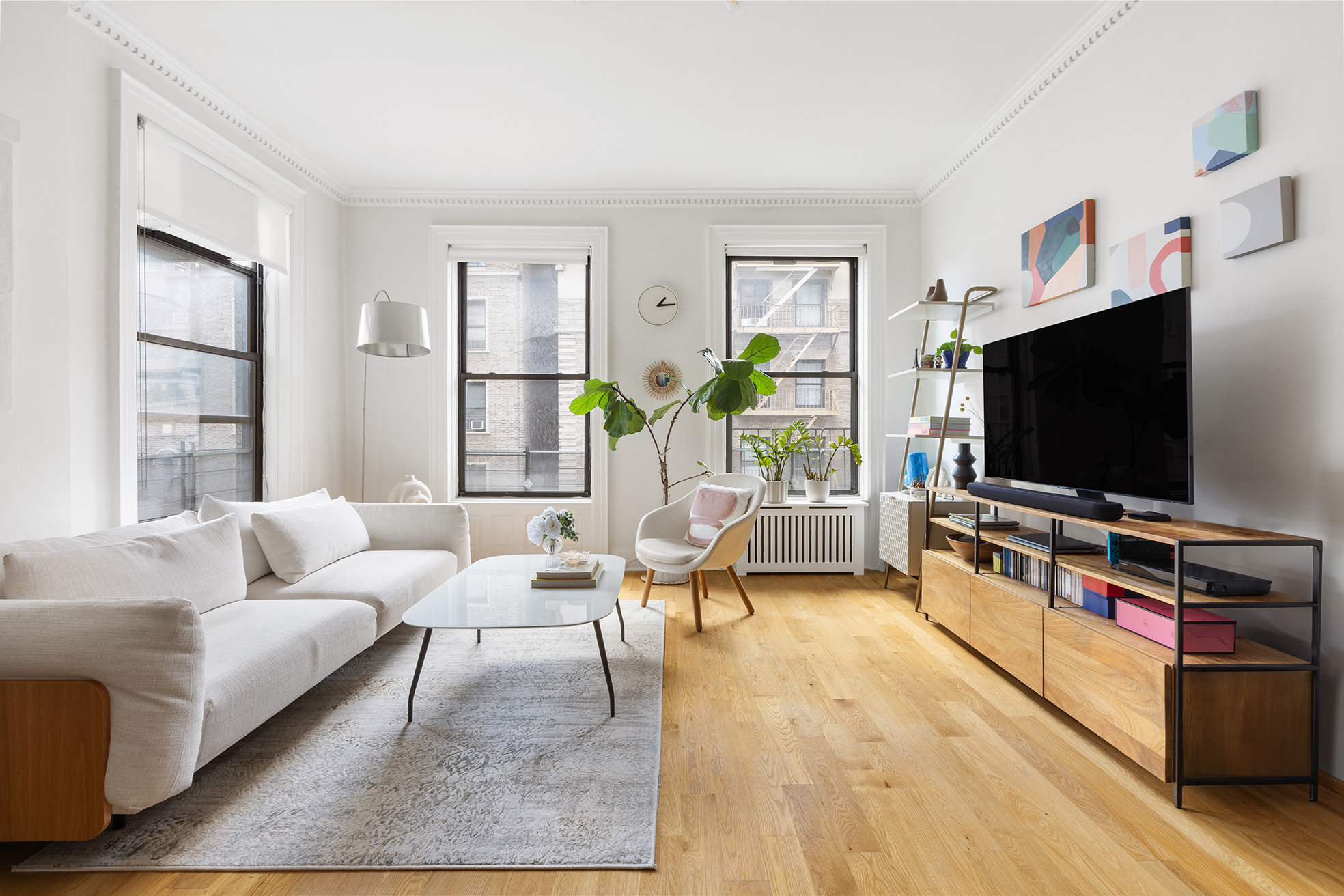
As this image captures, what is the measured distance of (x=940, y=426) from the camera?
12.1 ft

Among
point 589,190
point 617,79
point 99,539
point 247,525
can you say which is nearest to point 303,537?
point 247,525

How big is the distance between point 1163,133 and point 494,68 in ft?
9.24

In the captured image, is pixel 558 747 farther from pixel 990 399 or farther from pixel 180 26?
pixel 180 26

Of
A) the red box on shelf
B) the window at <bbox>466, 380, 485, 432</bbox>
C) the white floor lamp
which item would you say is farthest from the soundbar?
the window at <bbox>466, 380, 485, 432</bbox>

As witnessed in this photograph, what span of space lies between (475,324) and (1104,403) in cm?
403

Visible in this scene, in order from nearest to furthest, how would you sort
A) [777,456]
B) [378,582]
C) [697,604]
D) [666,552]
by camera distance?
[378,582] < [697,604] < [666,552] < [777,456]

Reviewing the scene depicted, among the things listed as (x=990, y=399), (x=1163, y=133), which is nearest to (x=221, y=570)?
(x=990, y=399)

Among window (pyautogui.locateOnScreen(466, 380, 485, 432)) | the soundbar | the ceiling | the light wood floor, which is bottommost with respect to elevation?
the light wood floor

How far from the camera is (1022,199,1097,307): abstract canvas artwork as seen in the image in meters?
2.74

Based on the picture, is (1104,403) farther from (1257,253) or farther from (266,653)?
(266,653)

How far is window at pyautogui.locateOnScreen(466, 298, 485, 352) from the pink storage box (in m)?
4.22

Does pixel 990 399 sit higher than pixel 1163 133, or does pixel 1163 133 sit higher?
pixel 1163 133

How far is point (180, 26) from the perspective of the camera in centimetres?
271

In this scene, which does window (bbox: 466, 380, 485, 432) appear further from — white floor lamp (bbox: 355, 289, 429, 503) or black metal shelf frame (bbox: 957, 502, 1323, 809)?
black metal shelf frame (bbox: 957, 502, 1323, 809)
